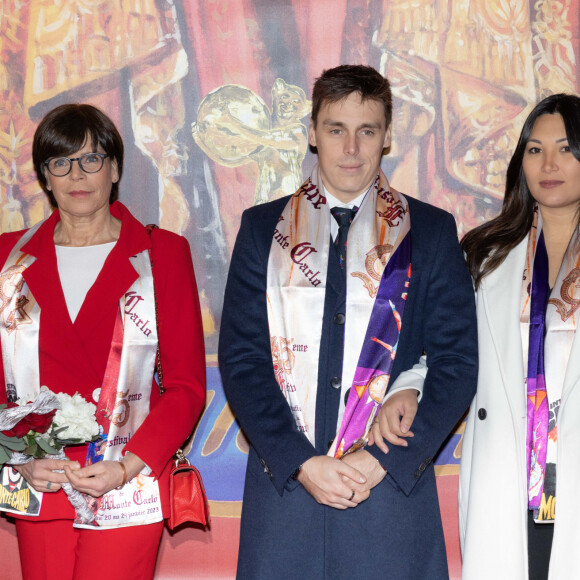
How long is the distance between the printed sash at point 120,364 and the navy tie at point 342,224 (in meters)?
0.66

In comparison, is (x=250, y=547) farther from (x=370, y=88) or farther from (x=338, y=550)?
(x=370, y=88)

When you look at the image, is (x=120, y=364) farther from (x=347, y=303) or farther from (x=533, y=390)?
(x=533, y=390)

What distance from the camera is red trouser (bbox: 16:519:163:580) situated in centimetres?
251

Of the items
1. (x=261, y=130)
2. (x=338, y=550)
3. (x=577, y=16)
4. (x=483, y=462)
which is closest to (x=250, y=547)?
(x=338, y=550)

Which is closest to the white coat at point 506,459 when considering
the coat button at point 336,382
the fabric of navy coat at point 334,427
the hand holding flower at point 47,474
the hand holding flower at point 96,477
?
the fabric of navy coat at point 334,427

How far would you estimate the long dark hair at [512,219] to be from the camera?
2.78 metres

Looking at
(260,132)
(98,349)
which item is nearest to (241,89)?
(260,132)

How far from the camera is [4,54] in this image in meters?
3.44

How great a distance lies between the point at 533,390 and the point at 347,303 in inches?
26.8

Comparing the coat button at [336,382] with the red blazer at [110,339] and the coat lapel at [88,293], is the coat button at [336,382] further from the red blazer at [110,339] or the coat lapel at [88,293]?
the coat lapel at [88,293]

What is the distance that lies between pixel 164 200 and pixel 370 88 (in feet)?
4.10

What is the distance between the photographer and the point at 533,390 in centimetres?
260

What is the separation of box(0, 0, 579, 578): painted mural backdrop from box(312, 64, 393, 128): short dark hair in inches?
34.7

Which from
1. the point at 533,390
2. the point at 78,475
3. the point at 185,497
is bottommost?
the point at 185,497
